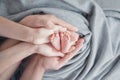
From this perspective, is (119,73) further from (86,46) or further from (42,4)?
(42,4)

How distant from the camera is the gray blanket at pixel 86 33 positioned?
74 centimetres

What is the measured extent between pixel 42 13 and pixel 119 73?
1.14 ft

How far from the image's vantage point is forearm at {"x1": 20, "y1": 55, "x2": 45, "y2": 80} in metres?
0.72

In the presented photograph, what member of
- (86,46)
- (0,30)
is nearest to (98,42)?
(86,46)

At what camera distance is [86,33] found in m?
0.74

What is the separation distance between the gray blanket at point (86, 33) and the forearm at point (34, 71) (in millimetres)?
35

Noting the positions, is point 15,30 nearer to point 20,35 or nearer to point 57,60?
point 20,35

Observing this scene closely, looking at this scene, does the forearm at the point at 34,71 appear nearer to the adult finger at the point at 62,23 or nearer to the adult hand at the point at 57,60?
the adult hand at the point at 57,60

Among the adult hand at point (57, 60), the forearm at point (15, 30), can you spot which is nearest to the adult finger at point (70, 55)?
the adult hand at point (57, 60)

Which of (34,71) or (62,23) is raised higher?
(62,23)

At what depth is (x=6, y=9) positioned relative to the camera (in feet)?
2.62

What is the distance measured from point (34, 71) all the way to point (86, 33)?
21 centimetres

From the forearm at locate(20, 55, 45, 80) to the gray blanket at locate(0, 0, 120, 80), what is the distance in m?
0.03

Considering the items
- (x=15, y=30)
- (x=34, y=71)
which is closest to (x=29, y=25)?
(x=15, y=30)
